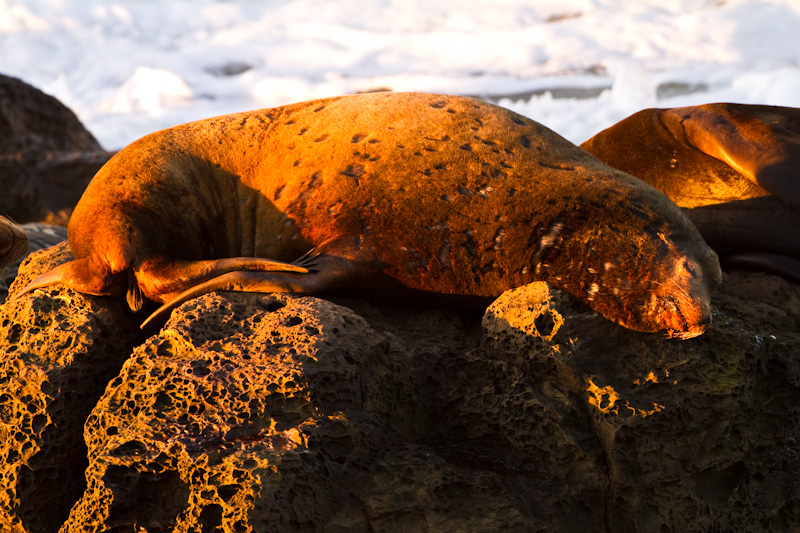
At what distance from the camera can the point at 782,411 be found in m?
3.46

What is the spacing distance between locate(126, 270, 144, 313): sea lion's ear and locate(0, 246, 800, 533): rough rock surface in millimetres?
108

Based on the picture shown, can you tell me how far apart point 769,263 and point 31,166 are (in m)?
11.1

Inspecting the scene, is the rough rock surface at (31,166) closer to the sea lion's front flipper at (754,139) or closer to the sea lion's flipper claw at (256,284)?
the sea lion's flipper claw at (256,284)

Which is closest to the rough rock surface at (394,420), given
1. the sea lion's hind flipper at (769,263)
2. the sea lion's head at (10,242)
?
the sea lion's hind flipper at (769,263)

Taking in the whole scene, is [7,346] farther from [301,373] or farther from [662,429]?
[662,429]

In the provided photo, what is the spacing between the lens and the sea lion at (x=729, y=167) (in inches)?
167

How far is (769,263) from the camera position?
4.36 m

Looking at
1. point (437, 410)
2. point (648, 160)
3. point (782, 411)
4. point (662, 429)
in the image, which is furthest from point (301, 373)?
point (648, 160)

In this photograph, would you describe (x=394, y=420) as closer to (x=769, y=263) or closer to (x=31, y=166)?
(x=769, y=263)

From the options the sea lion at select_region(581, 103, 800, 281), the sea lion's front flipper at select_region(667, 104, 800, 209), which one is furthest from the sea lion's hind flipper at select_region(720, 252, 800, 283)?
the sea lion's front flipper at select_region(667, 104, 800, 209)

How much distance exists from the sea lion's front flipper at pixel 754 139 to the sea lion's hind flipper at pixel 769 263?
0.36 meters

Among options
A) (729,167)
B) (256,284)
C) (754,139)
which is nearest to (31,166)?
(256,284)

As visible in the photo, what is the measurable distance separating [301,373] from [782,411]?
2.13m

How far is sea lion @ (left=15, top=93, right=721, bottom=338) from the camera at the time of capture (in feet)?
11.1
